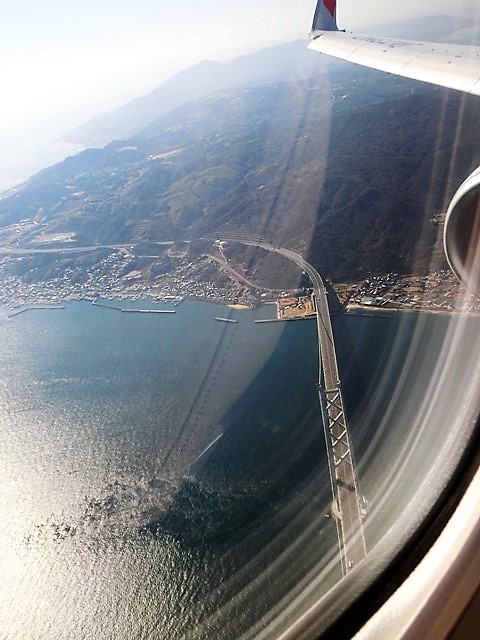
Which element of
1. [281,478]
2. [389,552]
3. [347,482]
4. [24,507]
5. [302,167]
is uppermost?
[302,167]

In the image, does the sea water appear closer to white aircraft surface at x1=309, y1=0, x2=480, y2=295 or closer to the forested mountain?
white aircraft surface at x1=309, y1=0, x2=480, y2=295

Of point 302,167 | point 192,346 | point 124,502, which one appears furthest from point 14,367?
point 302,167

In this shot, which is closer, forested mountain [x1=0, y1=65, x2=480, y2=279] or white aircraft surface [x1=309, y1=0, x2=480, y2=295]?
white aircraft surface [x1=309, y1=0, x2=480, y2=295]

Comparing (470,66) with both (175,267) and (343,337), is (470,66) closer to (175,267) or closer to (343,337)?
(343,337)

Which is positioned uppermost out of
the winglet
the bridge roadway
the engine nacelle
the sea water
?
the winglet

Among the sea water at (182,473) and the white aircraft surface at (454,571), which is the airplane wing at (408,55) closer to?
the white aircraft surface at (454,571)

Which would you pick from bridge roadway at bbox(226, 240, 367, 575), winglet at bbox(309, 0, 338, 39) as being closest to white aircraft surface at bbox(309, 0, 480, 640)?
bridge roadway at bbox(226, 240, 367, 575)

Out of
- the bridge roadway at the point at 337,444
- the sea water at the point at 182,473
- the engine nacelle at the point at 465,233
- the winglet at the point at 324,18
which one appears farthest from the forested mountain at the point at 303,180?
the engine nacelle at the point at 465,233

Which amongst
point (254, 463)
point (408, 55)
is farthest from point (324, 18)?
point (254, 463)
